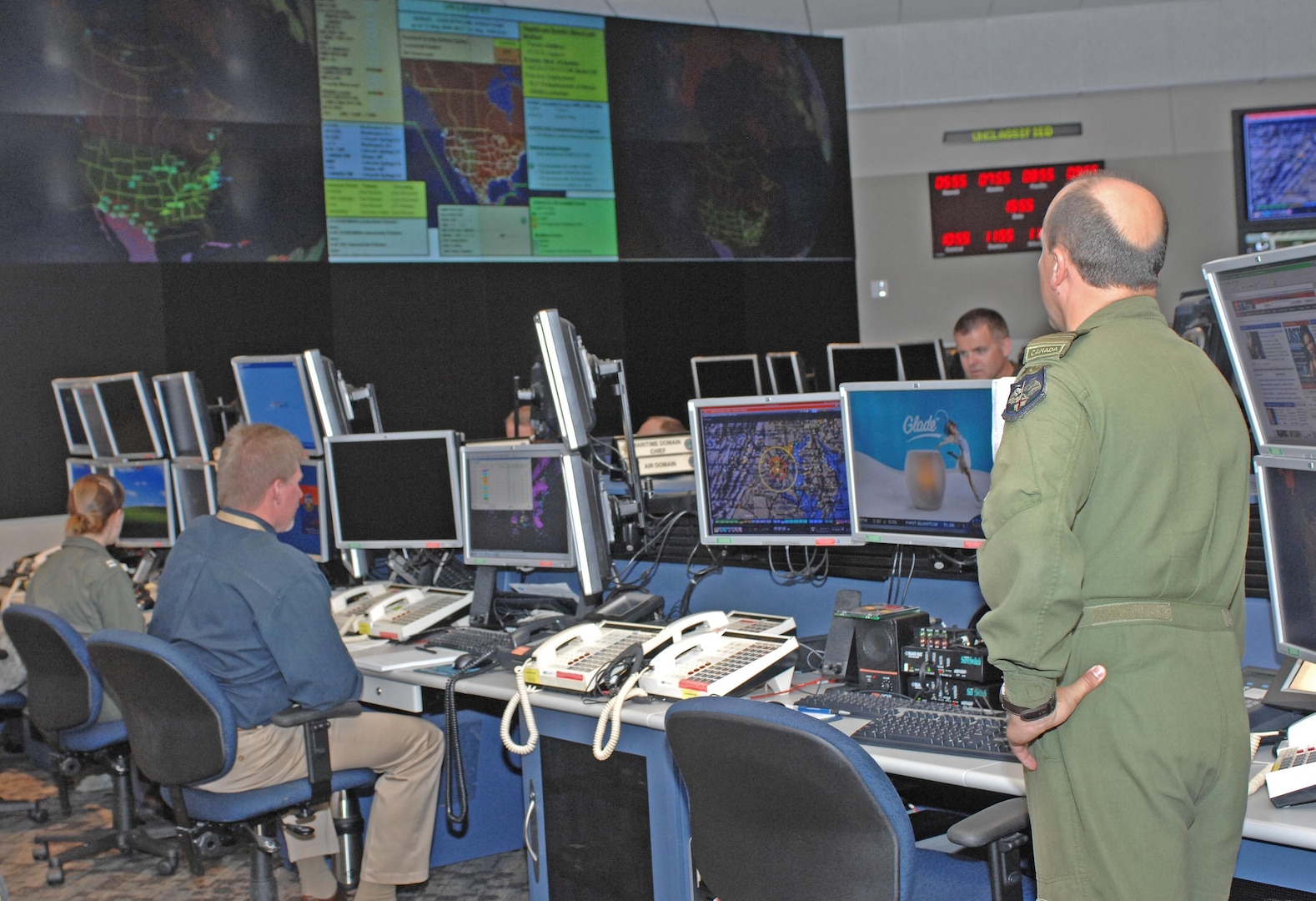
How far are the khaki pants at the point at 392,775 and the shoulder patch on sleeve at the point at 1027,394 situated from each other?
1.89m

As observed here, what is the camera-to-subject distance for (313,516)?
3850mm

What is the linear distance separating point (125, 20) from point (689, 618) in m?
4.47

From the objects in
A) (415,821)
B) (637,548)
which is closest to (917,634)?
(637,548)

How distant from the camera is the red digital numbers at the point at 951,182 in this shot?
24.2ft

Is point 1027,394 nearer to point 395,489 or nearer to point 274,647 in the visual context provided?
point 274,647

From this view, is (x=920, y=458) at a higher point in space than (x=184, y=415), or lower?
lower

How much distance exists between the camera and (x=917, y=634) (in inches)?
93.7

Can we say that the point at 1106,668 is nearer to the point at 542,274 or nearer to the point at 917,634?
the point at 917,634

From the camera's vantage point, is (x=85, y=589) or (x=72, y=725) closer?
(x=72, y=725)

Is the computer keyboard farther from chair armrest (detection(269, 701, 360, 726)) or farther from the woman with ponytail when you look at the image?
the woman with ponytail

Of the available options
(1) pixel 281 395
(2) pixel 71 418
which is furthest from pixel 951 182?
(2) pixel 71 418

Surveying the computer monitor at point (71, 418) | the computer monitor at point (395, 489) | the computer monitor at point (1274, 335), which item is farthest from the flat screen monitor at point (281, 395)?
the computer monitor at point (1274, 335)

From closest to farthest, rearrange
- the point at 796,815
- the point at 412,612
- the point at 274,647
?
1. the point at 796,815
2. the point at 274,647
3. the point at 412,612

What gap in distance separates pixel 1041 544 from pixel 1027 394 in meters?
0.22
